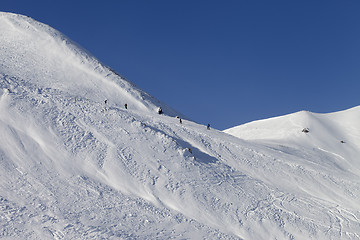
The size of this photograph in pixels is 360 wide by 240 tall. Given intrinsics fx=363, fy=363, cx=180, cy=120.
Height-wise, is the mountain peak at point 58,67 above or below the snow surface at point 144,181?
above

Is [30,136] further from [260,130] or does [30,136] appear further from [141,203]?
[260,130]

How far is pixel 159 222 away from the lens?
22.9 m

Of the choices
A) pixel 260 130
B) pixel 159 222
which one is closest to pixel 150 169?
pixel 159 222

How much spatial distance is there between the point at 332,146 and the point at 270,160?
1965cm

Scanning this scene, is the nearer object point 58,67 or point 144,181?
point 144,181

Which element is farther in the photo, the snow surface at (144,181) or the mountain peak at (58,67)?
the mountain peak at (58,67)

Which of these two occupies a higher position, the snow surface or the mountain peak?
the mountain peak

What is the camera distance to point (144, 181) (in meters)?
27.4

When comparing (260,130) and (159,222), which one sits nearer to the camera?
(159,222)

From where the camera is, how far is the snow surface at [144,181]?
2216 centimetres

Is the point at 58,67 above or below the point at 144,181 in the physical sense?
above

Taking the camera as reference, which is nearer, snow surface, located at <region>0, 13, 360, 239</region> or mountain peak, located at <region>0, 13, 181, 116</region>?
snow surface, located at <region>0, 13, 360, 239</region>

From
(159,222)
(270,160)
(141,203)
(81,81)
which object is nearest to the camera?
(159,222)

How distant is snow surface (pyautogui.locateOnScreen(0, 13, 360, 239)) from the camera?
22156mm
